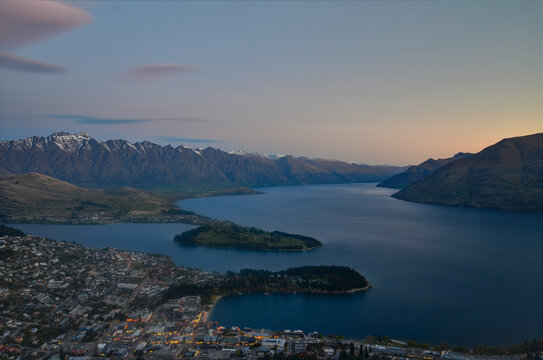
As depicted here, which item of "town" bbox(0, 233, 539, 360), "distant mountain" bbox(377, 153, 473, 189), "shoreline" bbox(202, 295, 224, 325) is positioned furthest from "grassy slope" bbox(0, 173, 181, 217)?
"distant mountain" bbox(377, 153, 473, 189)

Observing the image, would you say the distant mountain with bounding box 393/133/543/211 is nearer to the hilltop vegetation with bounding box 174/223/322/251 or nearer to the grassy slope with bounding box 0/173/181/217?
the hilltop vegetation with bounding box 174/223/322/251

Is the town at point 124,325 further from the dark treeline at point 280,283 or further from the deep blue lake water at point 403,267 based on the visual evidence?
the deep blue lake water at point 403,267

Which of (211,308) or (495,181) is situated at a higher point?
(495,181)

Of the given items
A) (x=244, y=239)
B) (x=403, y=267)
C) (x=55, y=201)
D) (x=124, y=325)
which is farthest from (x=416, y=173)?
(x=124, y=325)

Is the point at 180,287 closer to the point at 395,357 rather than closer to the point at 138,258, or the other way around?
the point at 138,258

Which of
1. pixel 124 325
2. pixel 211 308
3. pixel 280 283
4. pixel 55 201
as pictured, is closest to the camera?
pixel 124 325

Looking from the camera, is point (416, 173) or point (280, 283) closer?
point (280, 283)

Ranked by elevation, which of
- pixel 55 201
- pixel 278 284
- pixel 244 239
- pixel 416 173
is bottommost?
pixel 278 284

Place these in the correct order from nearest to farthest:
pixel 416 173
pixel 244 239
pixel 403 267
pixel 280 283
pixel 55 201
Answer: pixel 280 283, pixel 403 267, pixel 244 239, pixel 55 201, pixel 416 173

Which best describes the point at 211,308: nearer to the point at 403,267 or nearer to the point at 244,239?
the point at 403,267
